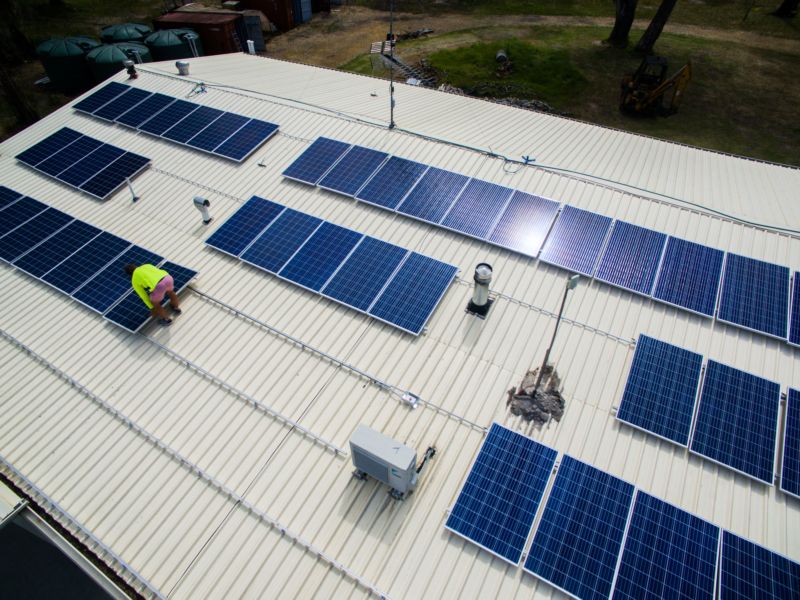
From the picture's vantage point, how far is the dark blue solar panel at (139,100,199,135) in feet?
68.6

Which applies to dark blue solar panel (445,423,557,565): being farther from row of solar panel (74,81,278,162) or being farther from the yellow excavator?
the yellow excavator

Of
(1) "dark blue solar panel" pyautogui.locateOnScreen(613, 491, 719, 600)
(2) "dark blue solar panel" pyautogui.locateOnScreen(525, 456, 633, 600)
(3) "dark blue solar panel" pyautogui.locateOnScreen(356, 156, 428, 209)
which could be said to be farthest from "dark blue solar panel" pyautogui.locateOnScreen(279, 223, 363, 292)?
(1) "dark blue solar panel" pyautogui.locateOnScreen(613, 491, 719, 600)

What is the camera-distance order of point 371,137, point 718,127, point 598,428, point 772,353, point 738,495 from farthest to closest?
point 718,127
point 371,137
point 772,353
point 598,428
point 738,495

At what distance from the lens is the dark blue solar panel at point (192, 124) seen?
66.6ft

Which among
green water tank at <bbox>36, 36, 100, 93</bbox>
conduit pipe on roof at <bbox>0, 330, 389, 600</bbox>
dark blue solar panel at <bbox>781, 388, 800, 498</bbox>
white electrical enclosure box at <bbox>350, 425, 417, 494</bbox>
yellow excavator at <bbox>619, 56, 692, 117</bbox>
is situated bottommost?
conduit pipe on roof at <bbox>0, 330, 389, 600</bbox>

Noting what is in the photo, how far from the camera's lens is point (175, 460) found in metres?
11.8

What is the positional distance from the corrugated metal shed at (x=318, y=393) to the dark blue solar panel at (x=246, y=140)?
32.9 inches

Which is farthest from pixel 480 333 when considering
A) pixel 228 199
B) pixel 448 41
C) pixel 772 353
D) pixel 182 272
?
pixel 448 41

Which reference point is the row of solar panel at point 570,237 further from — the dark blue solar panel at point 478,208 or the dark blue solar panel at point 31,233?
the dark blue solar panel at point 31,233

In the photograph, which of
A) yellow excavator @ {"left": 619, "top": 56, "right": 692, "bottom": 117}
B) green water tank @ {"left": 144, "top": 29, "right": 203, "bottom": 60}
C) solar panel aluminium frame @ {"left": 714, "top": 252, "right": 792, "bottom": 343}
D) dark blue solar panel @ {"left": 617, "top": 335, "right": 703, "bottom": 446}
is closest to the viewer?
dark blue solar panel @ {"left": 617, "top": 335, "right": 703, "bottom": 446}

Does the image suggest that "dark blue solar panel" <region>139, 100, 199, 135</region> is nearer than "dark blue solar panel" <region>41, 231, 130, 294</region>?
No

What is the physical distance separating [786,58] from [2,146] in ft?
208

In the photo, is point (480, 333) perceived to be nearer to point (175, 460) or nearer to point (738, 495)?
point (738, 495)

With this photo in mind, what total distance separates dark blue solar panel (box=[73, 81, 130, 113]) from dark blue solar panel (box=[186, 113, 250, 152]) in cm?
687
